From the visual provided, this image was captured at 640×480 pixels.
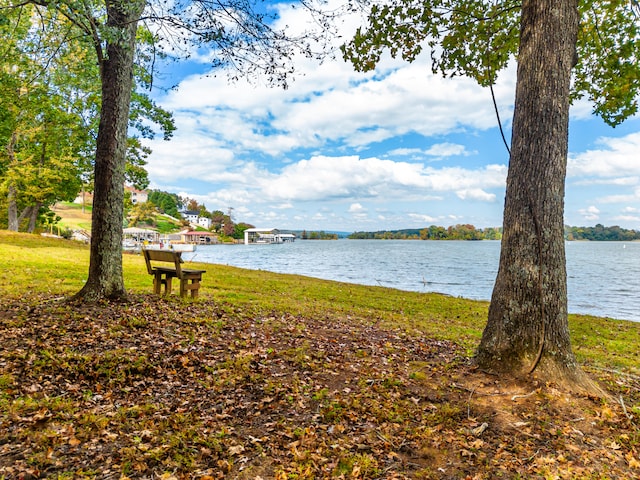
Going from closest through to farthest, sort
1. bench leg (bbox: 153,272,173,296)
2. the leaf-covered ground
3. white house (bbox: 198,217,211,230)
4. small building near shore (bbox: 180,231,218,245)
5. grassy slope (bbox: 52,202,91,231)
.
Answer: the leaf-covered ground < bench leg (bbox: 153,272,173,296) < grassy slope (bbox: 52,202,91,231) < small building near shore (bbox: 180,231,218,245) < white house (bbox: 198,217,211,230)

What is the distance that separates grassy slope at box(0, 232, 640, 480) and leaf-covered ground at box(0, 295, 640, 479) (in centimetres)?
Result: 2

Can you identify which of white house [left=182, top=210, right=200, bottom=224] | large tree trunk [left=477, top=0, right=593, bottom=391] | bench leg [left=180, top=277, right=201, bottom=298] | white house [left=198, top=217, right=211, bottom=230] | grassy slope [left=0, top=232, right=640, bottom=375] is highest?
white house [left=182, top=210, right=200, bottom=224]

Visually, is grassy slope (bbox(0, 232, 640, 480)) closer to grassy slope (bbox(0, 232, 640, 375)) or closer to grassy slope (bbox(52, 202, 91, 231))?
grassy slope (bbox(0, 232, 640, 375))

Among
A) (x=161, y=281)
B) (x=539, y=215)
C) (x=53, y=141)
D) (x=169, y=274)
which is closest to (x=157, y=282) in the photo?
(x=161, y=281)

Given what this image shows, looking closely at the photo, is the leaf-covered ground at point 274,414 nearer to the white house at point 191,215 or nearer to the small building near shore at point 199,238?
the small building near shore at point 199,238

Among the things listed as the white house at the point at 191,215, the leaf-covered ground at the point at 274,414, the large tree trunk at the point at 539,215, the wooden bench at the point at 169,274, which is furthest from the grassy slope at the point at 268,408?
the white house at the point at 191,215

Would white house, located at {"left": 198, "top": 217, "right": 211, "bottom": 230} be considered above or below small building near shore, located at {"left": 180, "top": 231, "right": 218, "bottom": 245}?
above

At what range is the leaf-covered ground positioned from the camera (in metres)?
3.11

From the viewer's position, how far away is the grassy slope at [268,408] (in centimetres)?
313

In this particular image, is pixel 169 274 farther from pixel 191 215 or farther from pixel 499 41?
pixel 191 215

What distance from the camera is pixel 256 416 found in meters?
3.90

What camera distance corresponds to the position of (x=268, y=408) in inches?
160

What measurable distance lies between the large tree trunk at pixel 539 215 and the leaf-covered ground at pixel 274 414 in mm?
472

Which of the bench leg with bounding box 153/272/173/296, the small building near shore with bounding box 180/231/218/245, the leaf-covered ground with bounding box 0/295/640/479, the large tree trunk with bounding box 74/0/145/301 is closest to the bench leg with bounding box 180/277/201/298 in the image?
the bench leg with bounding box 153/272/173/296
